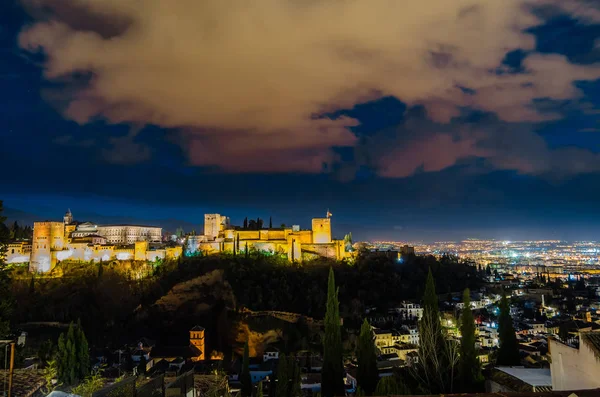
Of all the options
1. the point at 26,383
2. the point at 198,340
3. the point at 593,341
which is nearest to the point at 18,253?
the point at 198,340

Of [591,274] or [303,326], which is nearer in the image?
[303,326]

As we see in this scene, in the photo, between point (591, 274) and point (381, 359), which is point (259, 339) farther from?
point (591, 274)

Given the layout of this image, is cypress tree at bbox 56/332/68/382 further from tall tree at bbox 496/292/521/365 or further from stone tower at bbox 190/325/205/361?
→ tall tree at bbox 496/292/521/365

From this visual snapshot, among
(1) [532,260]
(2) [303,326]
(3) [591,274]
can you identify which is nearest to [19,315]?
(2) [303,326]

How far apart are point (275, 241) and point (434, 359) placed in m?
45.4

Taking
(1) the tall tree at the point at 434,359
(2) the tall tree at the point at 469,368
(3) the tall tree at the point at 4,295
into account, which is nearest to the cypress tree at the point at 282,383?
(1) the tall tree at the point at 434,359

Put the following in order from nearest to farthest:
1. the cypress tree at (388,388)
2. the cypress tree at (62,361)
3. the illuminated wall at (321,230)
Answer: the cypress tree at (388,388) → the cypress tree at (62,361) → the illuminated wall at (321,230)

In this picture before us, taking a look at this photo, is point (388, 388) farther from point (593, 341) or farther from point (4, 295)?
point (4, 295)

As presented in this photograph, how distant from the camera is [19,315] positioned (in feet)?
137

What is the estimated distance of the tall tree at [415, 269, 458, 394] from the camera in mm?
16000

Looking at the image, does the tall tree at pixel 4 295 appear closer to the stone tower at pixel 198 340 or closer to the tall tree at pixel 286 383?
the tall tree at pixel 286 383

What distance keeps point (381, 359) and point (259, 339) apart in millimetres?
12446

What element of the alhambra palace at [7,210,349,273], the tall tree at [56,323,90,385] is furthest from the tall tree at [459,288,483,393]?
the alhambra palace at [7,210,349,273]

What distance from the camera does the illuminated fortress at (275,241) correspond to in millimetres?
59969
